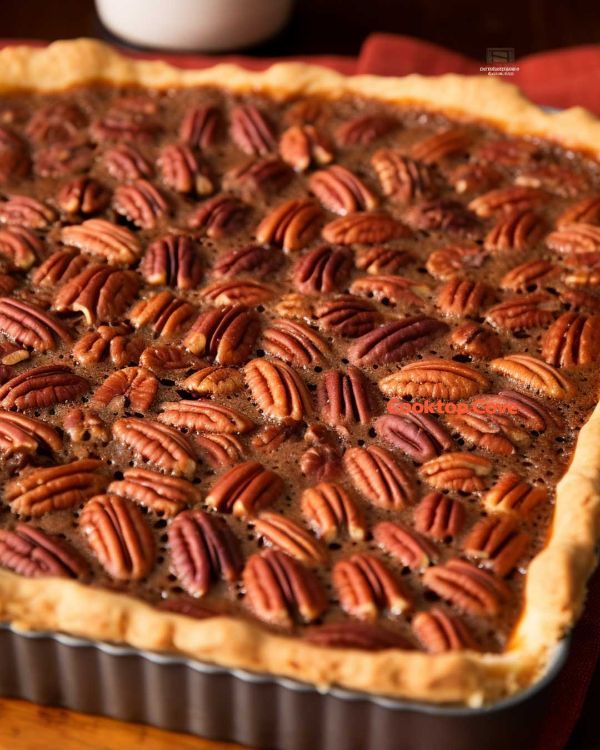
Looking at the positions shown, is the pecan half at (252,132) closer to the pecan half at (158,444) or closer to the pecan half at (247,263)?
the pecan half at (247,263)

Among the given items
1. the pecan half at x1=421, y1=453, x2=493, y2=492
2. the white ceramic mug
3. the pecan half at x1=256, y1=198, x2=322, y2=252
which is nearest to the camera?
the pecan half at x1=421, y1=453, x2=493, y2=492

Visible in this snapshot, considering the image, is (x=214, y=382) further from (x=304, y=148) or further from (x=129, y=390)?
(x=304, y=148)

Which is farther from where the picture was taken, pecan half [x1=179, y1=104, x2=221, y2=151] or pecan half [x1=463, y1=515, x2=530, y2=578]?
pecan half [x1=179, y1=104, x2=221, y2=151]

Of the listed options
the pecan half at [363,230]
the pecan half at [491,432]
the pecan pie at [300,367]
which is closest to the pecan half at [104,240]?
the pecan pie at [300,367]

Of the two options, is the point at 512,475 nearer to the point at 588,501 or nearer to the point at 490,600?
the point at 588,501

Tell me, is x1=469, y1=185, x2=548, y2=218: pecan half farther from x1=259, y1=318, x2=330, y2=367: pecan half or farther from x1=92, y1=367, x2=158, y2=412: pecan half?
x1=92, y1=367, x2=158, y2=412: pecan half

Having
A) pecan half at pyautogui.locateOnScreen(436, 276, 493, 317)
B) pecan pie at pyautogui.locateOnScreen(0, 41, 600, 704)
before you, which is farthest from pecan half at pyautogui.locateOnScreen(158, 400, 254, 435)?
pecan half at pyautogui.locateOnScreen(436, 276, 493, 317)
